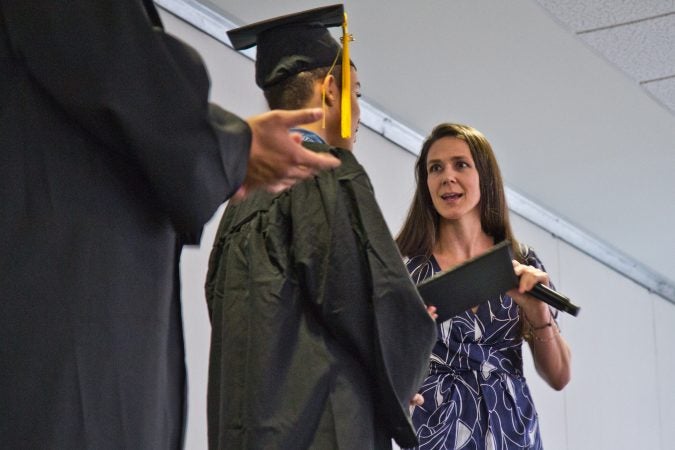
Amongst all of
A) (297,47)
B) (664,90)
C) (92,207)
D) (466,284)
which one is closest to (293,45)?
(297,47)

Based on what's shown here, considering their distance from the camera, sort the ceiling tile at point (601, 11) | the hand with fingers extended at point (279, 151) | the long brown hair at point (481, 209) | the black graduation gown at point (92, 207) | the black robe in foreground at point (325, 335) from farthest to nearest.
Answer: the ceiling tile at point (601, 11)
the long brown hair at point (481, 209)
the black robe in foreground at point (325, 335)
the hand with fingers extended at point (279, 151)
the black graduation gown at point (92, 207)

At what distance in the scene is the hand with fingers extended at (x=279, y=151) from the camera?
114 cm

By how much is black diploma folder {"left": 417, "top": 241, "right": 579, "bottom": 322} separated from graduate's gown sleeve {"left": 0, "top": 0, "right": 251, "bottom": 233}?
102cm

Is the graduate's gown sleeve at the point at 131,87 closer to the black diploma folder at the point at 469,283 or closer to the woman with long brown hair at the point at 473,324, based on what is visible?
the black diploma folder at the point at 469,283

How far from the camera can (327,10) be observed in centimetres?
218

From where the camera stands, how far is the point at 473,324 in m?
2.51

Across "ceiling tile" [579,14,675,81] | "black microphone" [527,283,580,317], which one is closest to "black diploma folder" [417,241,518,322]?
"black microphone" [527,283,580,317]

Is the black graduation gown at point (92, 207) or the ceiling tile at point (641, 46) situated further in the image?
the ceiling tile at point (641, 46)

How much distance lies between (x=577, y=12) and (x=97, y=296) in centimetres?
272

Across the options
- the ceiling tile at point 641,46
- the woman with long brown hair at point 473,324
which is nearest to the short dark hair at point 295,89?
the woman with long brown hair at point 473,324

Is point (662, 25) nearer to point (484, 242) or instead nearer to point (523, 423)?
point (484, 242)

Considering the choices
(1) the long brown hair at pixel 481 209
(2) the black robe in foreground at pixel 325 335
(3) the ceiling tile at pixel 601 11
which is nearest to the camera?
(2) the black robe in foreground at pixel 325 335

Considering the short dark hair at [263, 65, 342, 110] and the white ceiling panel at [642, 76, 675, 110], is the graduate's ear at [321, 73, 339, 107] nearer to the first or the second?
the short dark hair at [263, 65, 342, 110]

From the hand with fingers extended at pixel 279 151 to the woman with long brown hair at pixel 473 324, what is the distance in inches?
50.3
